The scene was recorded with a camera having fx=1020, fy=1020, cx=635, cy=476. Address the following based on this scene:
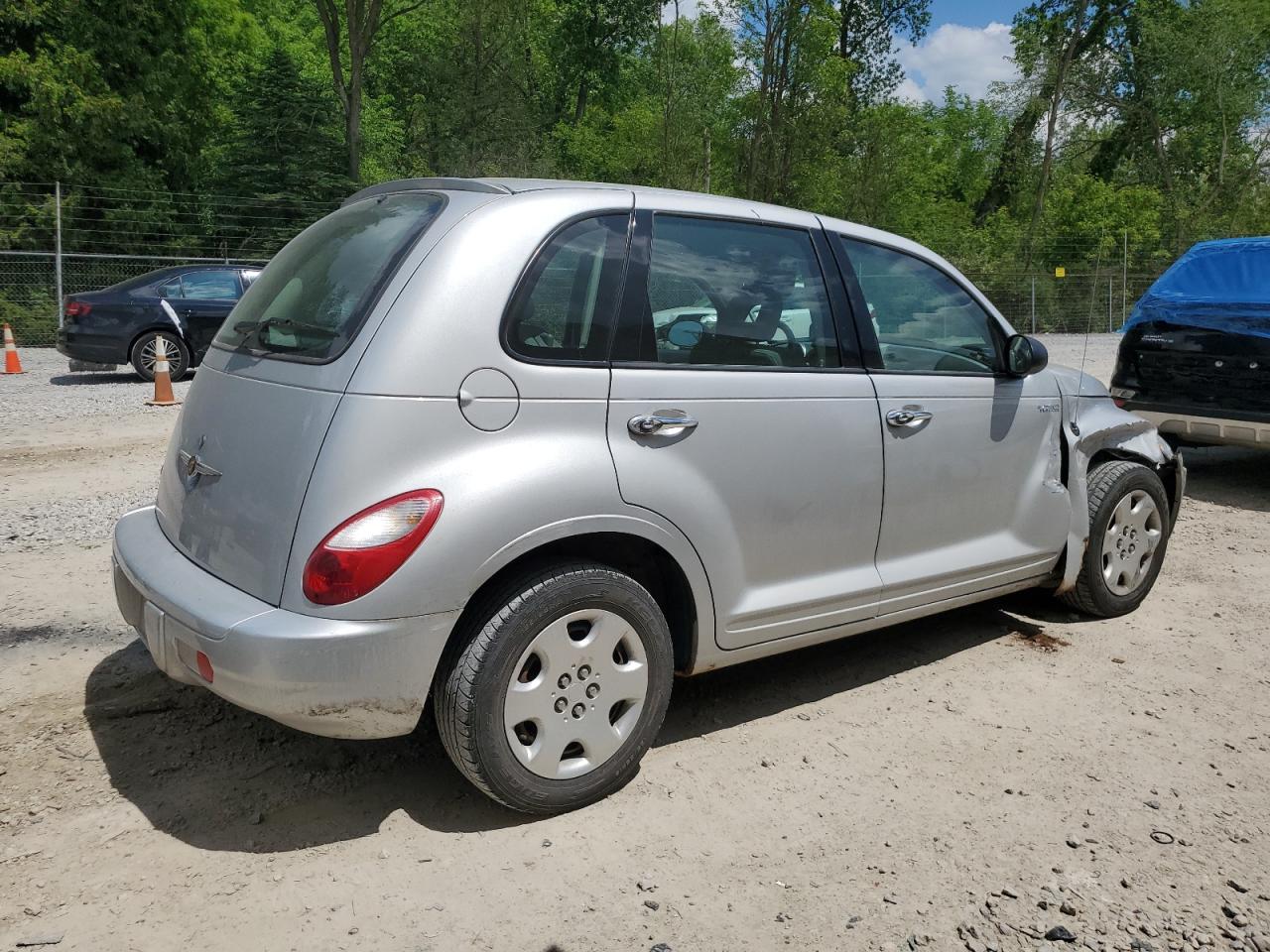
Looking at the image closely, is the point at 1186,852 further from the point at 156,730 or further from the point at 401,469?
the point at 156,730

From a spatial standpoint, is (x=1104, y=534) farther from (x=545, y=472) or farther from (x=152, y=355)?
(x=152, y=355)

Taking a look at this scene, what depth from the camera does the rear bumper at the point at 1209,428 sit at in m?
7.24

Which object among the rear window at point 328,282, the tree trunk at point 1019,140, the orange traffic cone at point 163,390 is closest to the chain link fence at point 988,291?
the orange traffic cone at point 163,390

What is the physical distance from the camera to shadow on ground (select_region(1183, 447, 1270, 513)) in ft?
25.1

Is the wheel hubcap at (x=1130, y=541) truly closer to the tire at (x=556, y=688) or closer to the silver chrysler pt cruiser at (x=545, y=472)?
the silver chrysler pt cruiser at (x=545, y=472)

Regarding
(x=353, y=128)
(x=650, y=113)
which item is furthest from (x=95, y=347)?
(x=650, y=113)

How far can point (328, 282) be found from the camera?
3.17 metres

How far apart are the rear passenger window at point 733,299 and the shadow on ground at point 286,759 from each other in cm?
136

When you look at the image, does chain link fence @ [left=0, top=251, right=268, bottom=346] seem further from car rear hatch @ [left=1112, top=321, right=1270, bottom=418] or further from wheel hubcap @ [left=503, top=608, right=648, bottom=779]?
wheel hubcap @ [left=503, top=608, right=648, bottom=779]

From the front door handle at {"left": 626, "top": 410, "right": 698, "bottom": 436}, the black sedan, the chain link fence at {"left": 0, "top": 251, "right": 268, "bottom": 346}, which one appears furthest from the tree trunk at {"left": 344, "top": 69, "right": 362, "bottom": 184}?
the front door handle at {"left": 626, "top": 410, "right": 698, "bottom": 436}

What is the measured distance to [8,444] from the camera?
28.5 ft

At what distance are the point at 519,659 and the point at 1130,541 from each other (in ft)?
11.3

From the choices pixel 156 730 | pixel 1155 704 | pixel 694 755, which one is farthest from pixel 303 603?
pixel 1155 704

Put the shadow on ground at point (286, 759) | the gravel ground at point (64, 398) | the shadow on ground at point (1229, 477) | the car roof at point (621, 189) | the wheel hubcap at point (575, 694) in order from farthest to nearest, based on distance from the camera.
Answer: the gravel ground at point (64, 398), the shadow on ground at point (1229, 477), the car roof at point (621, 189), the shadow on ground at point (286, 759), the wheel hubcap at point (575, 694)
